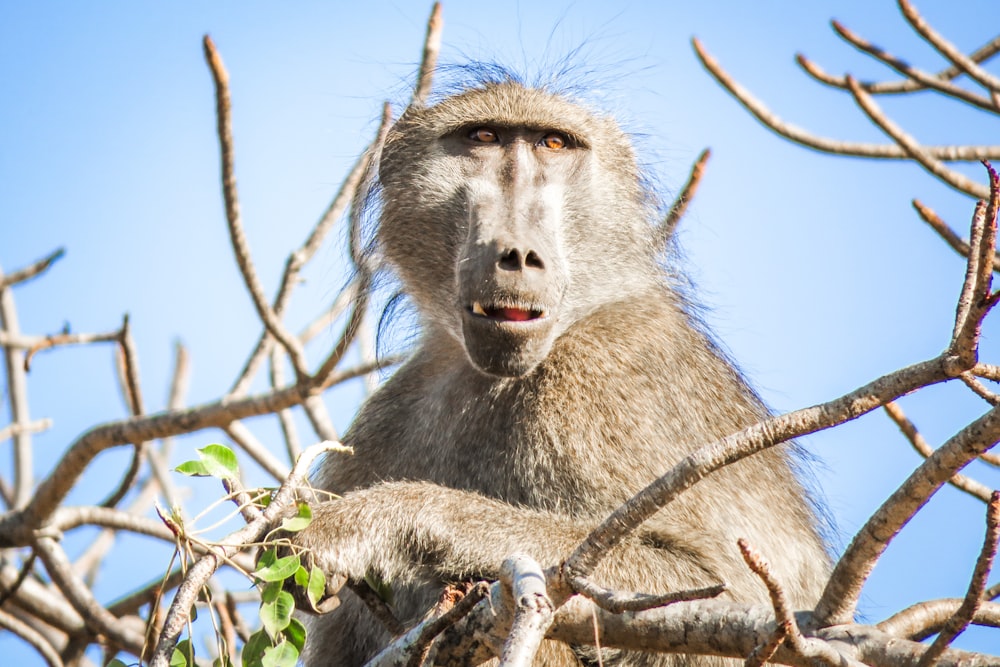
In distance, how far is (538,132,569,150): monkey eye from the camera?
230 inches

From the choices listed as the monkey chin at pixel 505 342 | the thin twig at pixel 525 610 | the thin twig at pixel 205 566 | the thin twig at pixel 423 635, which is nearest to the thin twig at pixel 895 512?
the thin twig at pixel 525 610

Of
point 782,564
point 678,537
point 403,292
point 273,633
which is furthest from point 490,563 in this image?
point 403,292

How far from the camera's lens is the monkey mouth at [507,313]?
4758mm

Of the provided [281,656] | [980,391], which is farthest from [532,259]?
[980,391]

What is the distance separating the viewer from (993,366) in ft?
8.87

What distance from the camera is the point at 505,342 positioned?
15.7 ft

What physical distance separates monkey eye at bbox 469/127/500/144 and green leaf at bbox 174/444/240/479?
8.19 ft

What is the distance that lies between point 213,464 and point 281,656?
625mm

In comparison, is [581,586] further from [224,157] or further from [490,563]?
[224,157]

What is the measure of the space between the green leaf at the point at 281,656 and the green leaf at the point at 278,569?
0.21 metres

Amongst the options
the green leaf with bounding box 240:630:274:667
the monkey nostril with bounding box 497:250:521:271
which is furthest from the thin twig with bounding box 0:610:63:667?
the monkey nostril with bounding box 497:250:521:271

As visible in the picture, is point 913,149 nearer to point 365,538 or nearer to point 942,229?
point 942,229

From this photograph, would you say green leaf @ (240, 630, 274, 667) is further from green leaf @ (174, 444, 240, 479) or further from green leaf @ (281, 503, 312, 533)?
green leaf @ (174, 444, 240, 479)

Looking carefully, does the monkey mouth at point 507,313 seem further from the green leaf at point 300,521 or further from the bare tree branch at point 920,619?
the bare tree branch at point 920,619
